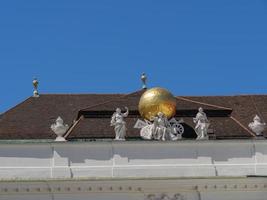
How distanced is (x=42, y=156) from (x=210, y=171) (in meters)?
4.55

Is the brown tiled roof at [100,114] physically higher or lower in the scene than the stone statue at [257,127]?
higher

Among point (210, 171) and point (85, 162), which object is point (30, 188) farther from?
point (210, 171)

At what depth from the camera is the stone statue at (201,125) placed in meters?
22.8

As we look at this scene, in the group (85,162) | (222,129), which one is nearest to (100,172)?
(85,162)

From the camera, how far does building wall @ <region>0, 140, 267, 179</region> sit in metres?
22.3

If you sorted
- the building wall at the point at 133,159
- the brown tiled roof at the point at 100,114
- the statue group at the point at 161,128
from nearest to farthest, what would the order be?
the building wall at the point at 133,159, the statue group at the point at 161,128, the brown tiled roof at the point at 100,114

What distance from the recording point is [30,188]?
847 inches

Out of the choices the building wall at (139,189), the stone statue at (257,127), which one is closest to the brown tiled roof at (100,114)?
the stone statue at (257,127)

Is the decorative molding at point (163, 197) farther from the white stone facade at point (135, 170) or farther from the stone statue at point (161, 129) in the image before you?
the stone statue at point (161, 129)

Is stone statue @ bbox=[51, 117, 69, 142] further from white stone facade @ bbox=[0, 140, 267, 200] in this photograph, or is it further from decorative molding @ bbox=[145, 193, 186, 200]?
decorative molding @ bbox=[145, 193, 186, 200]

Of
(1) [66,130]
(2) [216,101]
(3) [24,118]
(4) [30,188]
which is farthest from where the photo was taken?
(2) [216,101]

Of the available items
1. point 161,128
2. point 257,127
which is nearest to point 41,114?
point 161,128

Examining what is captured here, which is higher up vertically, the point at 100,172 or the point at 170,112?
the point at 170,112

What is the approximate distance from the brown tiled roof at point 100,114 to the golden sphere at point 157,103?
2.62ft
